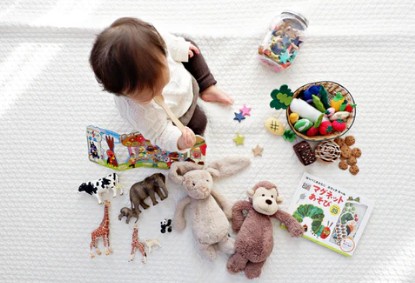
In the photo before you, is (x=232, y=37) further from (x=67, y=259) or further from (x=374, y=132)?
(x=67, y=259)

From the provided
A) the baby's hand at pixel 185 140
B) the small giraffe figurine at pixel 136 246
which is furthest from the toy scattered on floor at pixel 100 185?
the baby's hand at pixel 185 140

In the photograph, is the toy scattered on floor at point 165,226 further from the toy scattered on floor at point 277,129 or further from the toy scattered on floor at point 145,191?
the toy scattered on floor at point 277,129

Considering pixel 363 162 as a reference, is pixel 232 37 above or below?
above

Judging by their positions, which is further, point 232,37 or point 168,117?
point 232,37

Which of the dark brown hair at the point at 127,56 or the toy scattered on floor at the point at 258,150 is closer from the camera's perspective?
the dark brown hair at the point at 127,56

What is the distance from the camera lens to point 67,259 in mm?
1078

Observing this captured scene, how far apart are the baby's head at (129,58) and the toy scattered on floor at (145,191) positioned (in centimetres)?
40

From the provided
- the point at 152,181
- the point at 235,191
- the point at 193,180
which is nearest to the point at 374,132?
the point at 235,191

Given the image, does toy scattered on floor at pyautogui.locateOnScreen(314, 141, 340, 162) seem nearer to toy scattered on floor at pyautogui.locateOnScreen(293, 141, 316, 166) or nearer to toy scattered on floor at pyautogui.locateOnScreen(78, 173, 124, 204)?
toy scattered on floor at pyautogui.locateOnScreen(293, 141, 316, 166)

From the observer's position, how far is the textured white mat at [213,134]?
3.46 ft

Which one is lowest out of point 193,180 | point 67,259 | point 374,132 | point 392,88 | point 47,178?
point 67,259

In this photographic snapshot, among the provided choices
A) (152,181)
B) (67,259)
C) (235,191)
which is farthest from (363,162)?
(67,259)

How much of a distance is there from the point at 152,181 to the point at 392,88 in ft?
2.37

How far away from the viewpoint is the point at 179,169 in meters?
1.03
